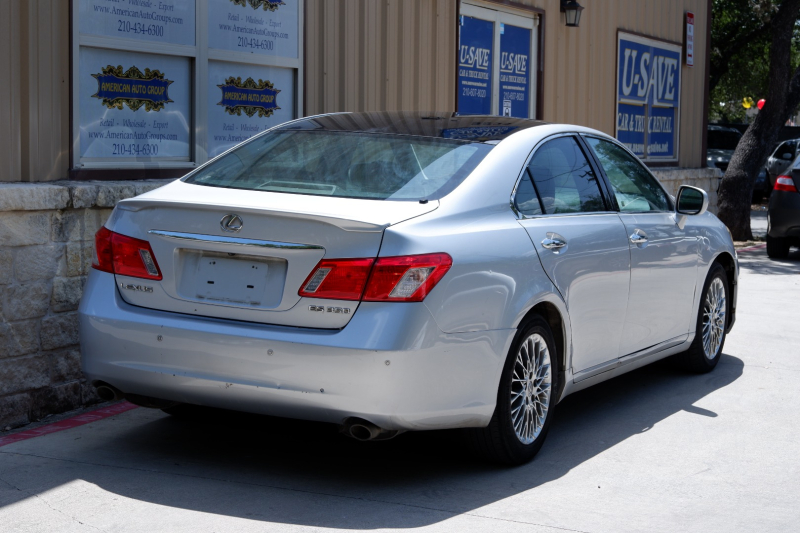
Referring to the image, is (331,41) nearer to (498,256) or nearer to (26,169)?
(26,169)

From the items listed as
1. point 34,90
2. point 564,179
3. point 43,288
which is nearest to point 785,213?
point 564,179

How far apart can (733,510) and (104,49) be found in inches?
181

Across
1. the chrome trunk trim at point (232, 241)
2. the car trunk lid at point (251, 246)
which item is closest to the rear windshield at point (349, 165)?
the car trunk lid at point (251, 246)

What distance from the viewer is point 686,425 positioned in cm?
604

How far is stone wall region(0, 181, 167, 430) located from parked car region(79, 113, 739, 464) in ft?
3.30

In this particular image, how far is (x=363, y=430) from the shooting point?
4.46m

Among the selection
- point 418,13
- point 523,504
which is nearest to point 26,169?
point 523,504

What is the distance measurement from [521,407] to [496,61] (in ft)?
23.1

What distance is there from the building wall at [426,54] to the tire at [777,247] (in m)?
2.76

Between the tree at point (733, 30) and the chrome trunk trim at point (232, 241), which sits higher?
the tree at point (733, 30)

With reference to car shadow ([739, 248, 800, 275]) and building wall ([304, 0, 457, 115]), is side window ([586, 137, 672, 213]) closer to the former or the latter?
building wall ([304, 0, 457, 115])

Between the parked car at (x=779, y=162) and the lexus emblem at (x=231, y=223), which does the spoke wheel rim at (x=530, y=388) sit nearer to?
the lexus emblem at (x=231, y=223)

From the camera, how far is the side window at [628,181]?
20.5 ft

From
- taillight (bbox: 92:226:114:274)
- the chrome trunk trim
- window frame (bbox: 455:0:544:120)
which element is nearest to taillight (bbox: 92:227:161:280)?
taillight (bbox: 92:226:114:274)
